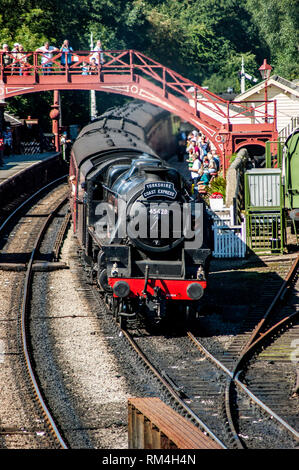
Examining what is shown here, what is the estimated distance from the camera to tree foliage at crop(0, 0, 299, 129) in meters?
50.7

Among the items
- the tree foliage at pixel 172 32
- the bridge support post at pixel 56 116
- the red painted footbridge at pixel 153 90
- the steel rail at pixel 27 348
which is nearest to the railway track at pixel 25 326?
the steel rail at pixel 27 348

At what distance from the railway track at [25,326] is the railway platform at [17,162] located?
2038 mm

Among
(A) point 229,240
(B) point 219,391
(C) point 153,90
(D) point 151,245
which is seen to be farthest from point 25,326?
(C) point 153,90

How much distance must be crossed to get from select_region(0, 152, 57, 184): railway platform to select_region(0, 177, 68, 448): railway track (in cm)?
204

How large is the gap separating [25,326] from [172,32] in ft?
167

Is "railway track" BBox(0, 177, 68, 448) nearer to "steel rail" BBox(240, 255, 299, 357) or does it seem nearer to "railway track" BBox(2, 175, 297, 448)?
"railway track" BBox(2, 175, 297, 448)

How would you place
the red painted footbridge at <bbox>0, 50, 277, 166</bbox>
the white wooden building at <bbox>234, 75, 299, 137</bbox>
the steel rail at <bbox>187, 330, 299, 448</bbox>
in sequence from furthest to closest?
the white wooden building at <bbox>234, 75, 299, 137</bbox>, the red painted footbridge at <bbox>0, 50, 277, 166</bbox>, the steel rail at <bbox>187, 330, 299, 448</bbox>

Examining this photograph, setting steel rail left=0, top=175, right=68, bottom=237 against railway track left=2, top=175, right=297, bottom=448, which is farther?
steel rail left=0, top=175, right=68, bottom=237

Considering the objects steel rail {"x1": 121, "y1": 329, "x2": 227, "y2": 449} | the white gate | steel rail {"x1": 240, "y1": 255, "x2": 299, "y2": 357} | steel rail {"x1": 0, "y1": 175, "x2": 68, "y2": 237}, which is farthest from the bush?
steel rail {"x1": 121, "y1": 329, "x2": 227, "y2": 449}

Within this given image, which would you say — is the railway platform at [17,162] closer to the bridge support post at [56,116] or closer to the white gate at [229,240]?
the bridge support post at [56,116]

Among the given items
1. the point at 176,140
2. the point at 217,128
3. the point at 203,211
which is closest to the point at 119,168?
the point at 203,211

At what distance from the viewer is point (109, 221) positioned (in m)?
16.3

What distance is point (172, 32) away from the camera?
62938 millimetres
